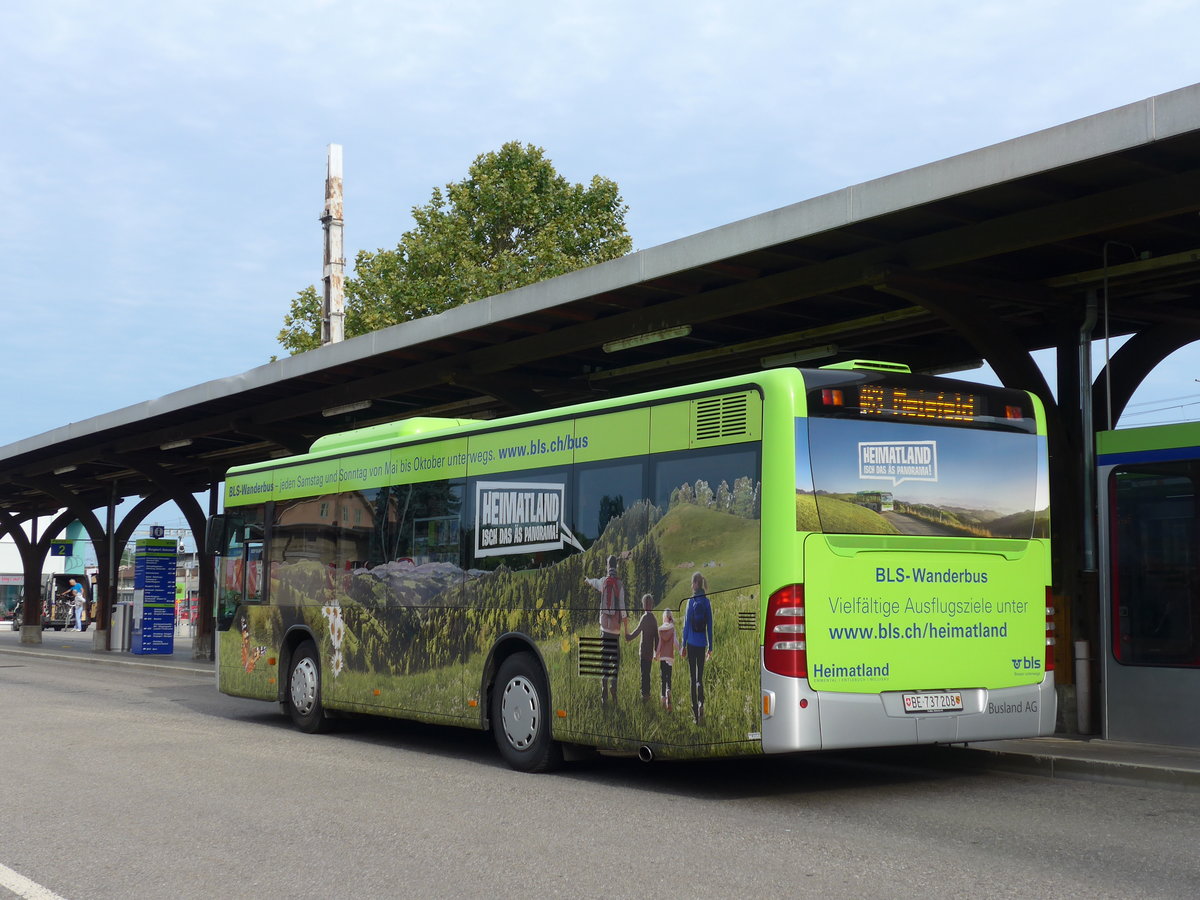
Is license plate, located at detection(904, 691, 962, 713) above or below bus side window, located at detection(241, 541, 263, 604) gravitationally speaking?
below

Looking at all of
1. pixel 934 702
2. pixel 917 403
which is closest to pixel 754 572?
pixel 934 702

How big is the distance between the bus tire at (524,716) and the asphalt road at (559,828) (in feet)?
0.72

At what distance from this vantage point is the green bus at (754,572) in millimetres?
8625

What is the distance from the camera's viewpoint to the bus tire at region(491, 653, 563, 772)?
34.7ft

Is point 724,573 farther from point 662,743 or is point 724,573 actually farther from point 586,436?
point 586,436

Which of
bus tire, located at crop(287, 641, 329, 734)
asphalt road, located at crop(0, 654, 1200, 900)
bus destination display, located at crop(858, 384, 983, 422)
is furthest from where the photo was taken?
bus tire, located at crop(287, 641, 329, 734)

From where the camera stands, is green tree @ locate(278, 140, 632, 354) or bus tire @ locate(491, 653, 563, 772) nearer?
bus tire @ locate(491, 653, 563, 772)

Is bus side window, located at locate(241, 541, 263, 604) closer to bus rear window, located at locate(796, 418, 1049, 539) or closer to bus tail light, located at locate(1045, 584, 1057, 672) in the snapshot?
bus rear window, located at locate(796, 418, 1049, 539)

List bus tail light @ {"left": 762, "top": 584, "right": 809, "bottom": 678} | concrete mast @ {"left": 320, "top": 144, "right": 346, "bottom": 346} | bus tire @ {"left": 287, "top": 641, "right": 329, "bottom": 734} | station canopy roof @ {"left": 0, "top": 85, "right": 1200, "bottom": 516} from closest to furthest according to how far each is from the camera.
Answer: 1. bus tail light @ {"left": 762, "top": 584, "right": 809, "bottom": 678}
2. station canopy roof @ {"left": 0, "top": 85, "right": 1200, "bottom": 516}
3. bus tire @ {"left": 287, "top": 641, "right": 329, "bottom": 734}
4. concrete mast @ {"left": 320, "top": 144, "right": 346, "bottom": 346}

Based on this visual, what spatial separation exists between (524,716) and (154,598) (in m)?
25.4

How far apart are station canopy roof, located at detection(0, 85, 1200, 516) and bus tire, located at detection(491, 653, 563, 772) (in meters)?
4.22

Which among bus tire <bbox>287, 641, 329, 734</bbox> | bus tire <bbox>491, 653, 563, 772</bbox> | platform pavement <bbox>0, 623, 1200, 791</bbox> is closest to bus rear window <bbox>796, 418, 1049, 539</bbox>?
platform pavement <bbox>0, 623, 1200, 791</bbox>

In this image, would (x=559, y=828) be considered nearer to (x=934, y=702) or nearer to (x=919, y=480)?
(x=934, y=702)

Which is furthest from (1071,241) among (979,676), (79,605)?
(79,605)
